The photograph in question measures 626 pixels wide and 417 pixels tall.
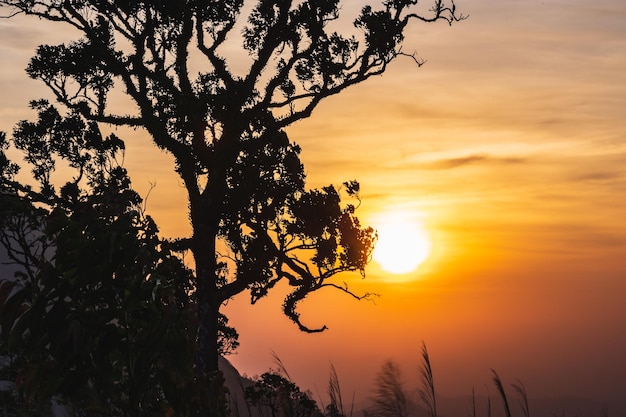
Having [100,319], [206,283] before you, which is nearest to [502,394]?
[100,319]

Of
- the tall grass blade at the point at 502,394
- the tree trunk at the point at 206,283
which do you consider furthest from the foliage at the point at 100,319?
the tree trunk at the point at 206,283

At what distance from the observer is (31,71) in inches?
990

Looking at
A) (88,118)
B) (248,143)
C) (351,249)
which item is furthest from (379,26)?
(88,118)

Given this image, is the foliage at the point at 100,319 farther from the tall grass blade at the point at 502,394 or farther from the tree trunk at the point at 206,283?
the tree trunk at the point at 206,283

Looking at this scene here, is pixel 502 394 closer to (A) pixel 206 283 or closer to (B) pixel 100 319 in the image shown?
(B) pixel 100 319

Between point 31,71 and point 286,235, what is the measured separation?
30.7 ft

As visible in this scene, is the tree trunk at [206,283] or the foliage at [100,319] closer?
the foliage at [100,319]

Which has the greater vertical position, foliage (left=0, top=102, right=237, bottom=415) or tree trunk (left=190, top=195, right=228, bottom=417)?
tree trunk (left=190, top=195, right=228, bottom=417)

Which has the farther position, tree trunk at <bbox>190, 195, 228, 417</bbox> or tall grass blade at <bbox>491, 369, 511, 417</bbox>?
tree trunk at <bbox>190, 195, 228, 417</bbox>

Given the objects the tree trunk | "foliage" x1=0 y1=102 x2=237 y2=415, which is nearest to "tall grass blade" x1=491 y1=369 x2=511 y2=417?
"foliage" x1=0 y1=102 x2=237 y2=415

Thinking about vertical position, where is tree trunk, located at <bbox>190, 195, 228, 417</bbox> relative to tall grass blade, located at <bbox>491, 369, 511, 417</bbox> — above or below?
above

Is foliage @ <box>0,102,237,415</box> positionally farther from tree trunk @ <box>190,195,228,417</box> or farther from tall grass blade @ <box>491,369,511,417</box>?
tree trunk @ <box>190,195,228,417</box>

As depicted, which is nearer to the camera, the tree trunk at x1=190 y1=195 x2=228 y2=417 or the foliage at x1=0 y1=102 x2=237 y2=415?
the foliage at x1=0 y1=102 x2=237 y2=415

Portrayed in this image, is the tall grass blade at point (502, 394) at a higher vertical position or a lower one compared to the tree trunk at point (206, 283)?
lower
